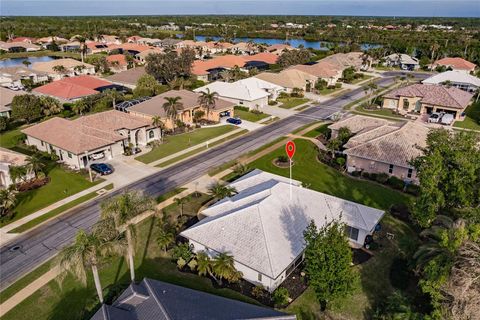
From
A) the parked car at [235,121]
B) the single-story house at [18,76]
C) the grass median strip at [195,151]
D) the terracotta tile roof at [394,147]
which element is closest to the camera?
the terracotta tile roof at [394,147]

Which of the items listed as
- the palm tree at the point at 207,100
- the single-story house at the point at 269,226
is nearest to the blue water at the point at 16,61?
the palm tree at the point at 207,100

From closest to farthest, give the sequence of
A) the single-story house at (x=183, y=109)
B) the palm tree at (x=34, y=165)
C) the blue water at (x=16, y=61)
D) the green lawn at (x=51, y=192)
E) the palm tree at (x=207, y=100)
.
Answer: the green lawn at (x=51, y=192) < the palm tree at (x=34, y=165) < the single-story house at (x=183, y=109) < the palm tree at (x=207, y=100) < the blue water at (x=16, y=61)

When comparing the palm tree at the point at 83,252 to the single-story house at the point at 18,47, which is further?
the single-story house at the point at 18,47

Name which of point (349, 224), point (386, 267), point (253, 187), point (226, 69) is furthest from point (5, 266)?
point (226, 69)

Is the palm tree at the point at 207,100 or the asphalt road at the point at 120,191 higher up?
the palm tree at the point at 207,100

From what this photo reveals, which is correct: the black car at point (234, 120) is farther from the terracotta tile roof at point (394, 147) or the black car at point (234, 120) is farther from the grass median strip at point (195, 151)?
the terracotta tile roof at point (394, 147)

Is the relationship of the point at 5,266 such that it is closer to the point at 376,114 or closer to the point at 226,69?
the point at 376,114

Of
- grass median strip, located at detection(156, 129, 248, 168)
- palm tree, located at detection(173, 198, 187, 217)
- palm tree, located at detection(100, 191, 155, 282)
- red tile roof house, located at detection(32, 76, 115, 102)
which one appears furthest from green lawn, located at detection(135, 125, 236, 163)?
red tile roof house, located at detection(32, 76, 115, 102)

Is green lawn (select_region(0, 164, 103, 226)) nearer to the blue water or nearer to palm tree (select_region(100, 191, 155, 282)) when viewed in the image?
palm tree (select_region(100, 191, 155, 282))
